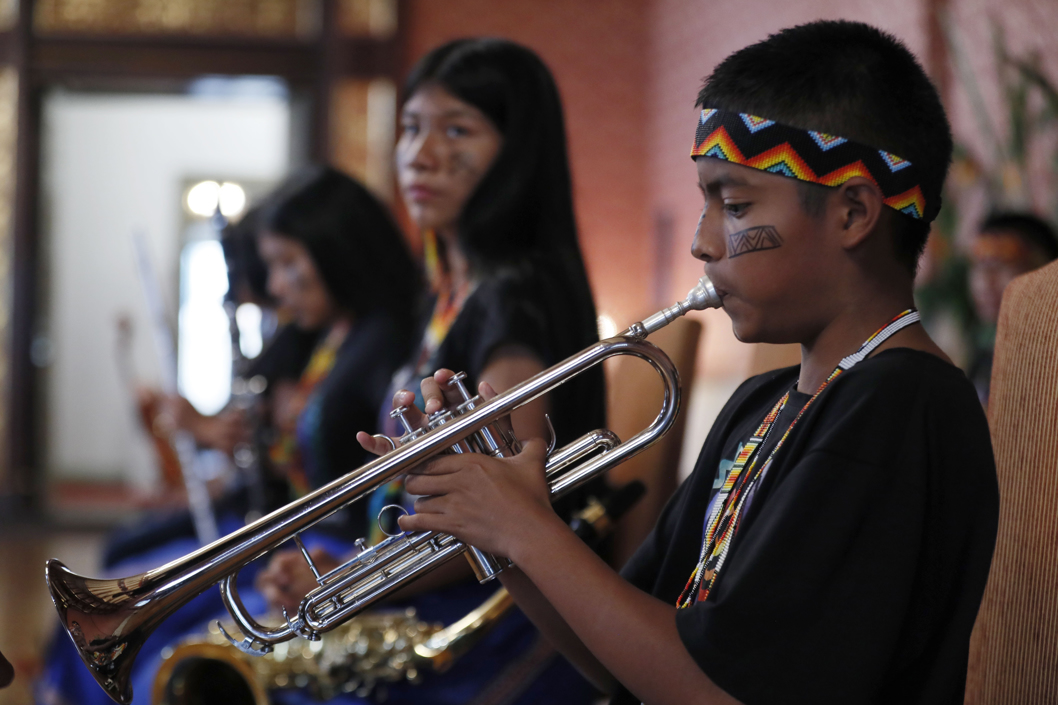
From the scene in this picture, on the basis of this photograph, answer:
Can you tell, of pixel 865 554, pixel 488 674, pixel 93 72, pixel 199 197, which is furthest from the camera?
pixel 199 197

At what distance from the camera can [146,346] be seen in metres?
8.49

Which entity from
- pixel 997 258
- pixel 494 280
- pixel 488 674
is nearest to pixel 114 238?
pixel 997 258

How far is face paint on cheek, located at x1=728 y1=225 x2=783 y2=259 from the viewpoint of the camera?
0.87 m

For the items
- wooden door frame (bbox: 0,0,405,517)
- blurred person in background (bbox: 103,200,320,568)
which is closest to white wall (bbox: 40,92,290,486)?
wooden door frame (bbox: 0,0,405,517)

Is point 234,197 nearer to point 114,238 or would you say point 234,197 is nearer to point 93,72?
point 114,238

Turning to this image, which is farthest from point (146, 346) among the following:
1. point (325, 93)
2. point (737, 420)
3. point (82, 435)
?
point (737, 420)

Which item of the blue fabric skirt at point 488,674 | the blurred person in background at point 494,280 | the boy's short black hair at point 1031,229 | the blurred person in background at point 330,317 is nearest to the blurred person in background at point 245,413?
the blurred person in background at point 330,317

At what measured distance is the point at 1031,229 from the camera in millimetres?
2898

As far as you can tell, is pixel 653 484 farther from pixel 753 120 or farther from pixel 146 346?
pixel 146 346

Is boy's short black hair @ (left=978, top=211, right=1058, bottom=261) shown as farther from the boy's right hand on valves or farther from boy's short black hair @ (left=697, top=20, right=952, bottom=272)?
the boy's right hand on valves

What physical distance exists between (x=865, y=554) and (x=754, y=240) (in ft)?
0.96

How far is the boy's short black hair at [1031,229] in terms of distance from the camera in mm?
2885

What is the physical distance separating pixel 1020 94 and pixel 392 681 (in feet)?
8.94

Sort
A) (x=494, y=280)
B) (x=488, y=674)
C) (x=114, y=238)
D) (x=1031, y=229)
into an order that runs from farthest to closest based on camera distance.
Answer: (x=114, y=238) → (x=1031, y=229) → (x=494, y=280) → (x=488, y=674)
